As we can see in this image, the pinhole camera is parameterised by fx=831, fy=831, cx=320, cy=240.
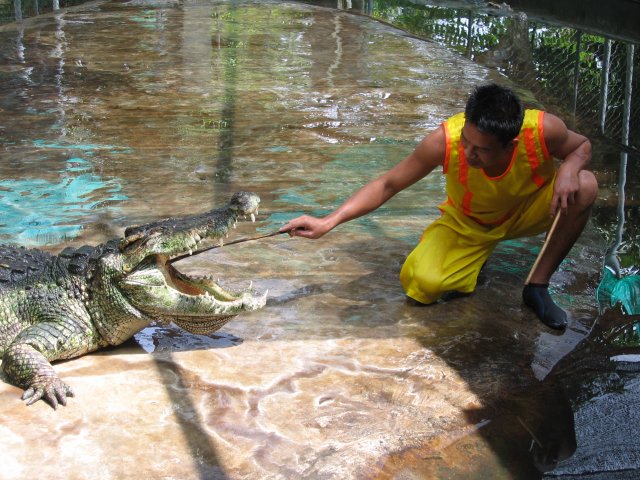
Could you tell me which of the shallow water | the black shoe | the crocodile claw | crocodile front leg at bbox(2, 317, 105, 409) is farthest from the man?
the crocodile claw

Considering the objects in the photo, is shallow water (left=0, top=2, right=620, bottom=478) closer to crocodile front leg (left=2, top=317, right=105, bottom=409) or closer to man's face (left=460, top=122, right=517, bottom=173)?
crocodile front leg (left=2, top=317, right=105, bottom=409)

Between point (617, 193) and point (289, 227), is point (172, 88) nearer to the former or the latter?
point (617, 193)

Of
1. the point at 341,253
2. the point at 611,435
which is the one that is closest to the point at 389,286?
the point at 341,253

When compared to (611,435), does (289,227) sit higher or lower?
higher

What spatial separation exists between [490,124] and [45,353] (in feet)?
6.54

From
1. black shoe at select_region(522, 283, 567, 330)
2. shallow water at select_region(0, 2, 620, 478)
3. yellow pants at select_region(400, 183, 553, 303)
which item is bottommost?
shallow water at select_region(0, 2, 620, 478)

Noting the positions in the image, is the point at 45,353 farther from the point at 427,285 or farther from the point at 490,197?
the point at 490,197

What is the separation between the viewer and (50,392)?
2.98 m

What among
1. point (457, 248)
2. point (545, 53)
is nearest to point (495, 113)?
point (457, 248)

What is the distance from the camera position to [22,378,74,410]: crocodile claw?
2.97m

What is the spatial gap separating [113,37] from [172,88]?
126 inches

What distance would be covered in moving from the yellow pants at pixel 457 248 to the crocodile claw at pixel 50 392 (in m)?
1.62

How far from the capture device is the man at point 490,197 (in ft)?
11.7

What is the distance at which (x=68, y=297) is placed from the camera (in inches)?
137
